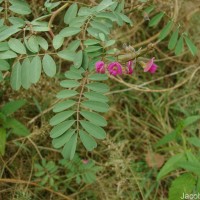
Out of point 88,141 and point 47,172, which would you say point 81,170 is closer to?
point 47,172

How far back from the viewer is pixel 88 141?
1354mm

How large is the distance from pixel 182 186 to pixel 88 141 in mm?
654

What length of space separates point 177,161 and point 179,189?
0.48ft

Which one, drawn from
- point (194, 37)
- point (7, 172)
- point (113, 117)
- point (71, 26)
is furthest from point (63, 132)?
point (194, 37)

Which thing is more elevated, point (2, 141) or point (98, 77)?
point (98, 77)

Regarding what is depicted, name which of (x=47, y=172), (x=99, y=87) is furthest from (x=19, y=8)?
(x=47, y=172)

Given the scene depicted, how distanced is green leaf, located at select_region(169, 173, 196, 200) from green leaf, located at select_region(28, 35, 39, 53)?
0.91m

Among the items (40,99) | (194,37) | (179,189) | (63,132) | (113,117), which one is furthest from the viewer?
(194,37)

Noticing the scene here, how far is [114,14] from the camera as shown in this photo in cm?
145

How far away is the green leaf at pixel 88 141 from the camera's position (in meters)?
1.35

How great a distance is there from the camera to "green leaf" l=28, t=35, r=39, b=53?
1.34 meters

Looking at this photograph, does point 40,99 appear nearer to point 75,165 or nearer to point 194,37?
point 75,165

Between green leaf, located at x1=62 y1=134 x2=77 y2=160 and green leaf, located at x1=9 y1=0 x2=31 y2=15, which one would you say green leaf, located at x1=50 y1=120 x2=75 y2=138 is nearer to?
green leaf, located at x1=62 y1=134 x2=77 y2=160

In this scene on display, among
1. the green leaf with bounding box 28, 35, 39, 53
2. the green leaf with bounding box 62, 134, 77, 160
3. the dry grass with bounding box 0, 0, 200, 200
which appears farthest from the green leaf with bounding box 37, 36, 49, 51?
the dry grass with bounding box 0, 0, 200, 200
